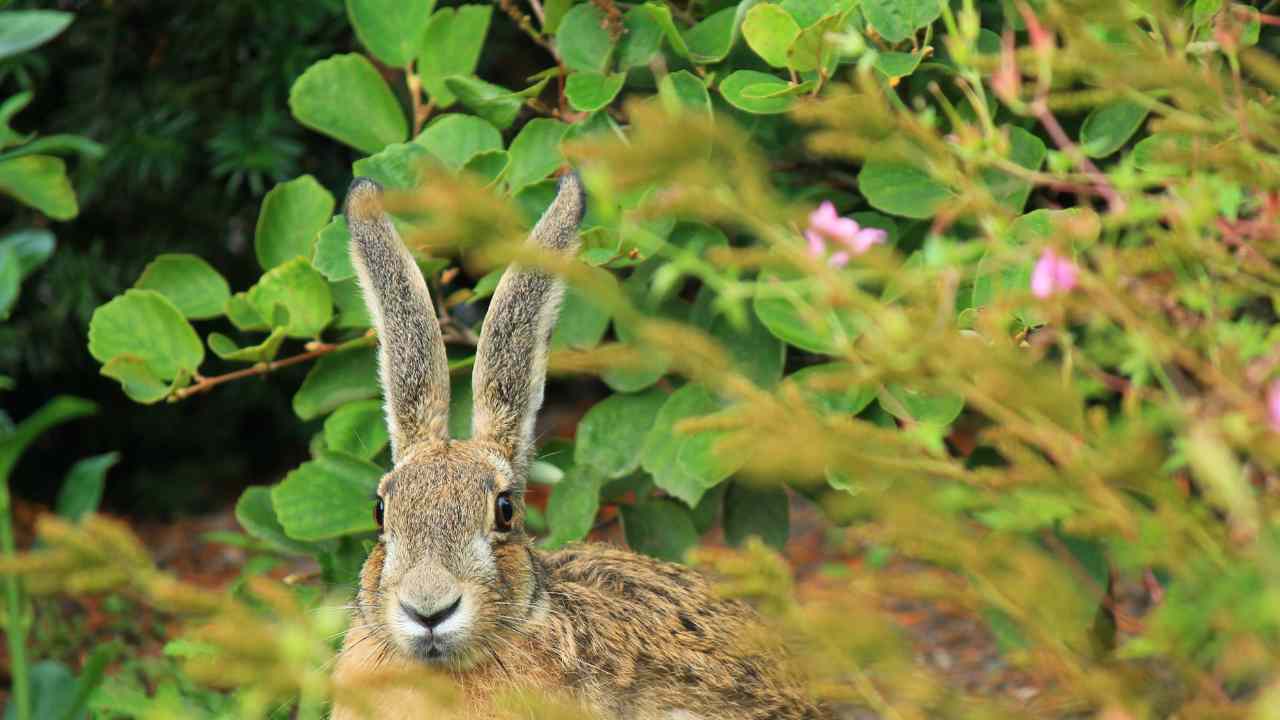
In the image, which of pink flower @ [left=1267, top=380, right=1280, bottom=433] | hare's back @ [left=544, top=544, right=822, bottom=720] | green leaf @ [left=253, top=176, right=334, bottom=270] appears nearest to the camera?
pink flower @ [left=1267, top=380, right=1280, bottom=433]

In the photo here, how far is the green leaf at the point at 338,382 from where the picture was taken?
4207 millimetres

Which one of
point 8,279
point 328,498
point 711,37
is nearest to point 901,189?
point 711,37

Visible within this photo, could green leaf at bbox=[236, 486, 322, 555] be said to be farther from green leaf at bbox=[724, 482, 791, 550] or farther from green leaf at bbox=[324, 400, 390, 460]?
green leaf at bbox=[724, 482, 791, 550]

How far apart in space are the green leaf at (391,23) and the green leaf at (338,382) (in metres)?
0.81

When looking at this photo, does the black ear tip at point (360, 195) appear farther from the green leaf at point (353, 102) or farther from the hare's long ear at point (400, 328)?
the green leaf at point (353, 102)

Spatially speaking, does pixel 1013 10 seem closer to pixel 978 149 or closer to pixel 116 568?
pixel 978 149

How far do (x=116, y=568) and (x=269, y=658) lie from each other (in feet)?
1.04

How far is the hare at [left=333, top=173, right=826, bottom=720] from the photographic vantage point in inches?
134

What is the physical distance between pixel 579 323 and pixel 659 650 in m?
0.92

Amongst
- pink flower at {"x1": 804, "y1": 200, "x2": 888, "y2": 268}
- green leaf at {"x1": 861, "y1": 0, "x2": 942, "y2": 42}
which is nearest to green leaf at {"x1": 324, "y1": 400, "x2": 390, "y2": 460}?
green leaf at {"x1": 861, "y1": 0, "x2": 942, "y2": 42}

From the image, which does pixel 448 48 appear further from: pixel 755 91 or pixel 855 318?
pixel 855 318

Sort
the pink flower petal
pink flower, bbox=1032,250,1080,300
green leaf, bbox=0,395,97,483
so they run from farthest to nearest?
green leaf, bbox=0,395,97,483
the pink flower petal
pink flower, bbox=1032,250,1080,300

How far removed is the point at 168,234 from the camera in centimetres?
620

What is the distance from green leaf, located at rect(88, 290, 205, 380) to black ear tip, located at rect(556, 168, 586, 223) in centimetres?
105
